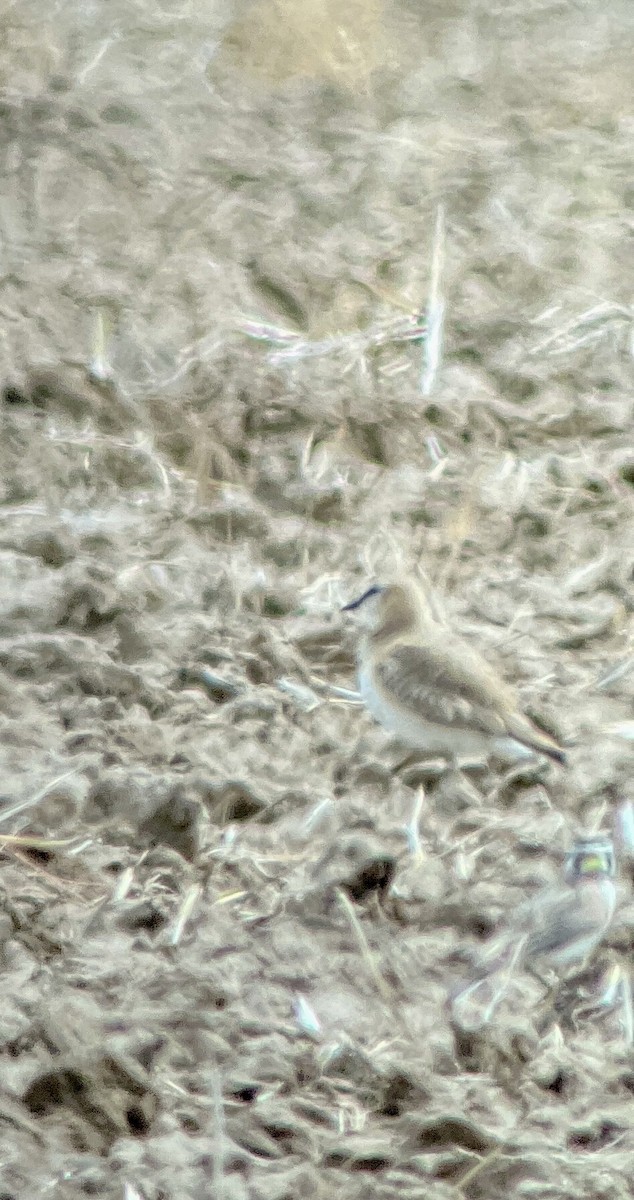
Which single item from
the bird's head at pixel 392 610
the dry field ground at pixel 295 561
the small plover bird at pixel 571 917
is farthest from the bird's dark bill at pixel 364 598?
the small plover bird at pixel 571 917

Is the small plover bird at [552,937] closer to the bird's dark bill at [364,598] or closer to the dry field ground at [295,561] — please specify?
the dry field ground at [295,561]

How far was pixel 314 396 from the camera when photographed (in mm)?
3234

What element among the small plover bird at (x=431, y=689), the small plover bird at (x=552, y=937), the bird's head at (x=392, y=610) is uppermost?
the bird's head at (x=392, y=610)

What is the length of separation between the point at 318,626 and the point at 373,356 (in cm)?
78

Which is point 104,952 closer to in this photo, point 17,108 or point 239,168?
point 239,168

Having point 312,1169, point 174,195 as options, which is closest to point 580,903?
point 312,1169

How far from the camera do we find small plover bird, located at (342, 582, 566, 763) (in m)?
2.48

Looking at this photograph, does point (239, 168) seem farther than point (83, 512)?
Yes

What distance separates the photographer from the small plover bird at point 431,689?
248 centimetres

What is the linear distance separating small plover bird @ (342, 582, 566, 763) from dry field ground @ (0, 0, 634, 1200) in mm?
105

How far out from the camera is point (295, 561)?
296cm

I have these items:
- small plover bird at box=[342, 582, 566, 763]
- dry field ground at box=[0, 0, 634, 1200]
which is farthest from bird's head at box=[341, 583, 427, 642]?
dry field ground at box=[0, 0, 634, 1200]

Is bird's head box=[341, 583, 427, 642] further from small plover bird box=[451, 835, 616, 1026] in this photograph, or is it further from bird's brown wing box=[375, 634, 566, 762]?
small plover bird box=[451, 835, 616, 1026]

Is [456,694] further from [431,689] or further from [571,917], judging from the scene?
[571,917]
